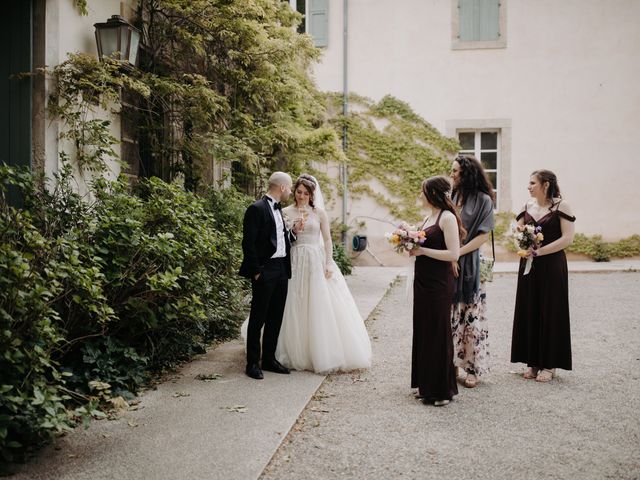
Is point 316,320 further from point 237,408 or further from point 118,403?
point 118,403

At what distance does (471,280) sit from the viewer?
535 centimetres

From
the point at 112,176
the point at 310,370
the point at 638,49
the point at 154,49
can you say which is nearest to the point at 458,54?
the point at 638,49

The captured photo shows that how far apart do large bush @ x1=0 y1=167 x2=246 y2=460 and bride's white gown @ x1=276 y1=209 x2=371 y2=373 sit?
744 millimetres

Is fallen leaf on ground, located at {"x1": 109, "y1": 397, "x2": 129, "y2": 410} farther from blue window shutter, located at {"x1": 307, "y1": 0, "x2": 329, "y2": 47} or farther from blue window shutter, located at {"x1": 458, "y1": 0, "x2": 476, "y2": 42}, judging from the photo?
blue window shutter, located at {"x1": 458, "y1": 0, "x2": 476, "y2": 42}

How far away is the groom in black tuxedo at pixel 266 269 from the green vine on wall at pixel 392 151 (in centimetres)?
1048

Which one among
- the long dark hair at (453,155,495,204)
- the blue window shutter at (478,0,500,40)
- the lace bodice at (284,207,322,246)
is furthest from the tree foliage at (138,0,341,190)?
the blue window shutter at (478,0,500,40)

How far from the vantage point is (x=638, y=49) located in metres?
15.1

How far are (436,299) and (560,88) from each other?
12.3 metres

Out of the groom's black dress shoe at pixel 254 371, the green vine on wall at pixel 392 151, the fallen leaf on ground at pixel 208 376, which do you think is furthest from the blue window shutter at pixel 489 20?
the fallen leaf on ground at pixel 208 376

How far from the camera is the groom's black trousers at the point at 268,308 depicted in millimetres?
5473

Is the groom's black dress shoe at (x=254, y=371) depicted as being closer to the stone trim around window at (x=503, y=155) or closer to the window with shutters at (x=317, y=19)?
the stone trim around window at (x=503, y=155)

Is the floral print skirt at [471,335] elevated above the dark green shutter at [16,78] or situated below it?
below

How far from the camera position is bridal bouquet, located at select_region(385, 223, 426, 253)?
4.87 m

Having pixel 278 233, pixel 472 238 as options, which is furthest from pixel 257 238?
pixel 472 238
